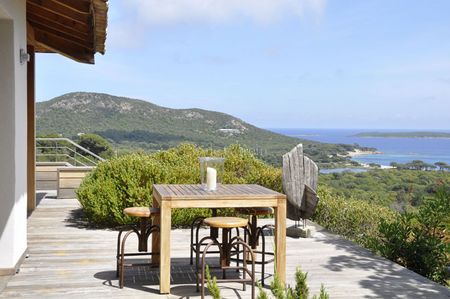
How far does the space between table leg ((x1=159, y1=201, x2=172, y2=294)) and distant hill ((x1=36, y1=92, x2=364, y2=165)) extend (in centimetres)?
1726

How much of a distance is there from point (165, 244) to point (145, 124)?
24.4 meters

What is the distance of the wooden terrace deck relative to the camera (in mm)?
4496

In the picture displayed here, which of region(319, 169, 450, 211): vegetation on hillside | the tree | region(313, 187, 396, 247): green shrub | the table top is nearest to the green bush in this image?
region(313, 187, 396, 247): green shrub

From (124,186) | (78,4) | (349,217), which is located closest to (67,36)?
(78,4)

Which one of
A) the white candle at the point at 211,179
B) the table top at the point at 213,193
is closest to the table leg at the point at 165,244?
the table top at the point at 213,193

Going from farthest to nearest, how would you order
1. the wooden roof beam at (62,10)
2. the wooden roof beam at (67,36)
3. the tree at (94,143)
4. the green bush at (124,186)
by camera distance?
the tree at (94,143) → the wooden roof beam at (67,36) → the green bush at (124,186) → the wooden roof beam at (62,10)

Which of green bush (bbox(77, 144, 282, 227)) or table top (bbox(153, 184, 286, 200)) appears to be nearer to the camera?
table top (bbox(153, 184, 286, 200))

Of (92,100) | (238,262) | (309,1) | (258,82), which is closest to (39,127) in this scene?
(92,100)

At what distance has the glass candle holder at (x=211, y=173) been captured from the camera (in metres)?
4.75

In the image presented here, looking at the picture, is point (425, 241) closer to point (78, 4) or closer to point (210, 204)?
point (210, 204)

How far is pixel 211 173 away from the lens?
4742mm

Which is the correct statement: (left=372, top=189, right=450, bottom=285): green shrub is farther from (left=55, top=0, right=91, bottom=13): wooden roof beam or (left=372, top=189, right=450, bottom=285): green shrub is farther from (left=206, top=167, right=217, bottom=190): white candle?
(left=55, top=0, right=91, bottom=13): wooden roof beam

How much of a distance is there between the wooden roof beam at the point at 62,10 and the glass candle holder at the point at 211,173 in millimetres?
2471

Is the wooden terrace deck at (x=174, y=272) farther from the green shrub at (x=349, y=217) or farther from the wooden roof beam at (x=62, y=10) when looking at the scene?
the wooden roof beam at (x=62, y=10)
